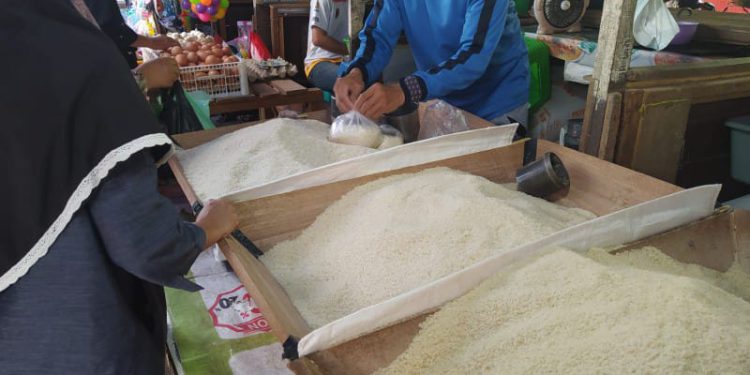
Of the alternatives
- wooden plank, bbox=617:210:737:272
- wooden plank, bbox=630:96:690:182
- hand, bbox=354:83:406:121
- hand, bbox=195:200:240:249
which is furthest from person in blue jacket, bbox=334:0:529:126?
wooden plank, bbox=617:210:737:272

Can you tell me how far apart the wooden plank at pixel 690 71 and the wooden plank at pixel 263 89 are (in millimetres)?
2327

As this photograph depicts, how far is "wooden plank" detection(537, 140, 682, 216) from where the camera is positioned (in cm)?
126

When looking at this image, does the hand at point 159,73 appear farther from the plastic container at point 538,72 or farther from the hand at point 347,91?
the plastic container at point 538,72

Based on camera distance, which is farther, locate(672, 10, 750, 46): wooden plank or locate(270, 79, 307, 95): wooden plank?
locate(270, 79, 307, 95): wooden plank

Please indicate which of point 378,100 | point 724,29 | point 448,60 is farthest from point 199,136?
point 724,29

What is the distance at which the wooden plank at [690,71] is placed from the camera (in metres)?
1.54

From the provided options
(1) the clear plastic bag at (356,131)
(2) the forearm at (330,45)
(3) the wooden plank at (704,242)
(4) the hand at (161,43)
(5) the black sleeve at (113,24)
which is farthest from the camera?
(2) the forearm at (330,45)

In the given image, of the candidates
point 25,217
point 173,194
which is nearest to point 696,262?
point 25,217

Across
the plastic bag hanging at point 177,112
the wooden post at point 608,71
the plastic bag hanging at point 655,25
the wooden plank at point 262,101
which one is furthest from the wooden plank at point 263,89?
the wooden post at point 608,71

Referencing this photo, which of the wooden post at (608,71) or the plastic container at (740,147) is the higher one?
the wooden post at (608,71)

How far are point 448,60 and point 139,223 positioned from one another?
1.29 metres

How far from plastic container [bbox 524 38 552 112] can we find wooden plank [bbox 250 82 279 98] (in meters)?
1.58

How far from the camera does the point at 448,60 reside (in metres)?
1.85

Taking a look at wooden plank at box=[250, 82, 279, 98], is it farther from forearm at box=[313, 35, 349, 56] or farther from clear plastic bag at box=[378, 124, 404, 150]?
clear plastic bag at box=[378, 124, 404, 150]
